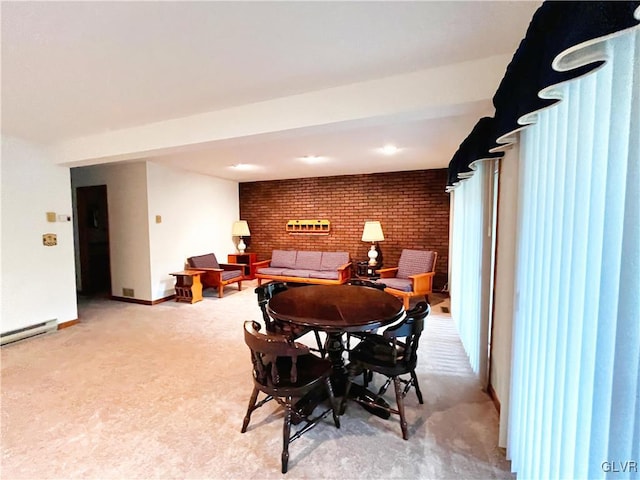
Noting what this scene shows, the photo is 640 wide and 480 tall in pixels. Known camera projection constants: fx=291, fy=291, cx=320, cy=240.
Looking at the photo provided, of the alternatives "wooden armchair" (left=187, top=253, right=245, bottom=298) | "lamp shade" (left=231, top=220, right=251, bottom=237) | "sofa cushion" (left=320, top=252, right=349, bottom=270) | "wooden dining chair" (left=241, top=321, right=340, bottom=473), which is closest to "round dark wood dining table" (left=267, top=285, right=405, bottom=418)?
"wooden dining chair" (left=241, top=321, right=340, bottom=473)

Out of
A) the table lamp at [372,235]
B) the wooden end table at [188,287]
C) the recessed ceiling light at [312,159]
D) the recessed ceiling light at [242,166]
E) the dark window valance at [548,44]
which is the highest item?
the recessed ceiling light at [312,159]

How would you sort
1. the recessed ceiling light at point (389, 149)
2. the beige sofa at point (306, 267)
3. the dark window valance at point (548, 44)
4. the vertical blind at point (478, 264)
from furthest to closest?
the beige sofa at point (306, 267) < the recessed ceiling light at point (389, 149) < the vertical blind at point (478, 264) < the dark window valance at point (548, 44)

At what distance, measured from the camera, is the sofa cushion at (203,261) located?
5504 mm

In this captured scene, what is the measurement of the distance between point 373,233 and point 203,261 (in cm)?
336

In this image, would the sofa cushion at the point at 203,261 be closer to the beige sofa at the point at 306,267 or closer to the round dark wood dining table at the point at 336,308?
the beige sofa at the point at 306,267

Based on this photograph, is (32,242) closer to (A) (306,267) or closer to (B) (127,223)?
(B) (127,223)

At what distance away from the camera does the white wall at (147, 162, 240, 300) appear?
4.89 meters

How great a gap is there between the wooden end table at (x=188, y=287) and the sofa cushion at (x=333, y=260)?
7.93 ft

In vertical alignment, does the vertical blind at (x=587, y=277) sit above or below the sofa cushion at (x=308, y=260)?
above

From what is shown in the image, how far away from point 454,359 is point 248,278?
4678 mm

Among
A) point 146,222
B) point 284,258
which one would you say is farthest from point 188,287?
point 284,258

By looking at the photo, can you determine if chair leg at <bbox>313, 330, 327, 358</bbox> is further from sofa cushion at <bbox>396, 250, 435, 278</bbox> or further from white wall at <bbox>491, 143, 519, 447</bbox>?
sofa cushion at <bbox>396, 250, 435, 278</bbox>

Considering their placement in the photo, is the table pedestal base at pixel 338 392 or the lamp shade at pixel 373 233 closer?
the table pedestal base at pixel 338 392

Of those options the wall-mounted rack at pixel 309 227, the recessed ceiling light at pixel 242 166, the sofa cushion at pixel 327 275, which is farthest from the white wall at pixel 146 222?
the sofa cushion at pixel 327 275
